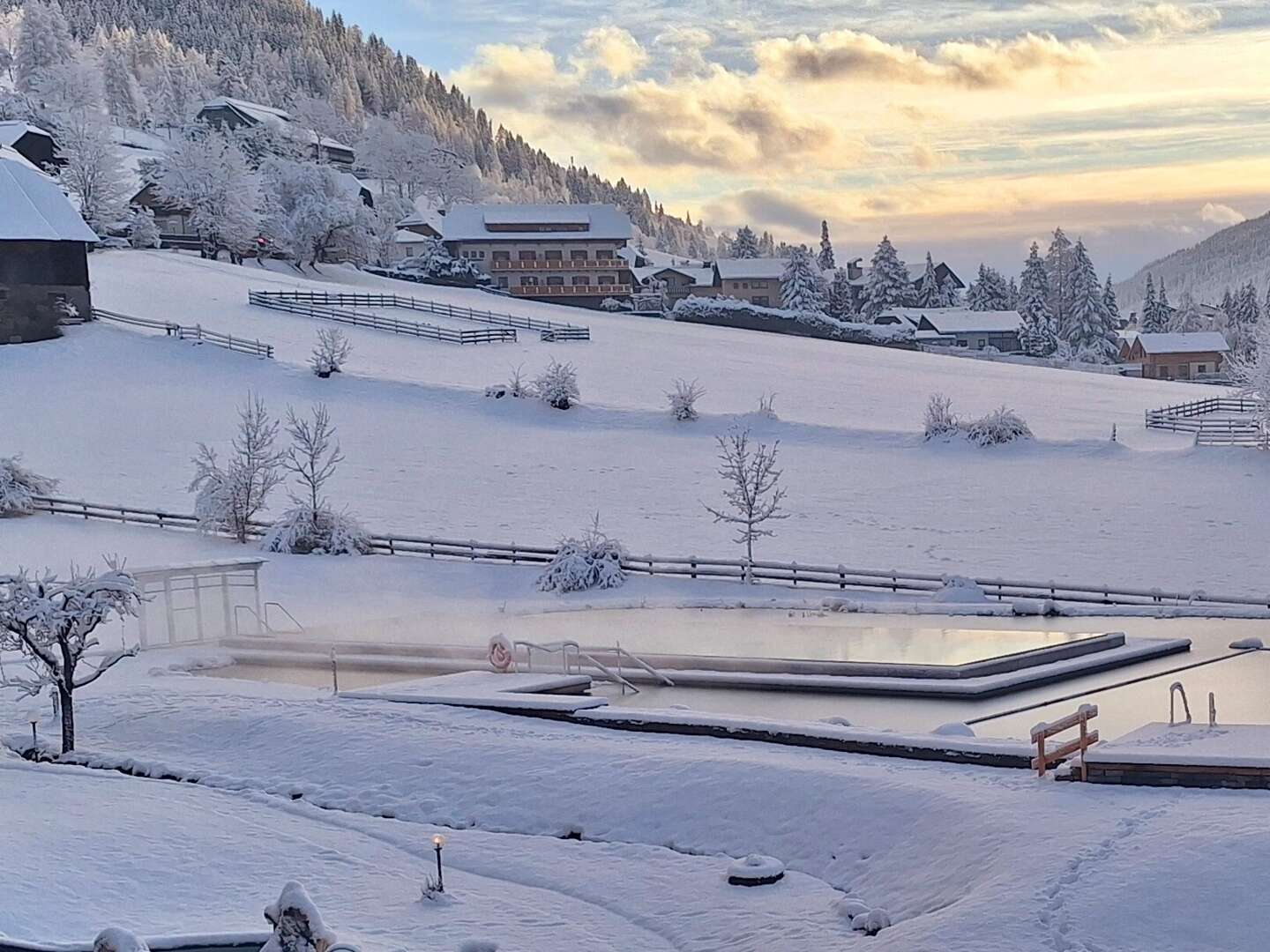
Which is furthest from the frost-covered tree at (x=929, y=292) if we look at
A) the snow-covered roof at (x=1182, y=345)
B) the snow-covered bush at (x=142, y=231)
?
the snow-covered bush at (x=142, y=231)

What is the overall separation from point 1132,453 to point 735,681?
81.6 feet

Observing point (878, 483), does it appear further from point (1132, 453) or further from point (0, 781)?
point (0, 781)

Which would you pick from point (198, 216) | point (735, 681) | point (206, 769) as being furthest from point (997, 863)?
point (198, 216)

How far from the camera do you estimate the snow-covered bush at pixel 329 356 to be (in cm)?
5041

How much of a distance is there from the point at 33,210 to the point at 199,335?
7943mm

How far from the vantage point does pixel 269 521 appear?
36.1 meters

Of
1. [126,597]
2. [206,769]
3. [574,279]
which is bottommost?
[206,769]

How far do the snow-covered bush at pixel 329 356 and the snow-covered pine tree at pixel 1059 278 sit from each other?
201 feet

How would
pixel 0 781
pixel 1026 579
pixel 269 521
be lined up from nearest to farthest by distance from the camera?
1. pixel 0 781
2. pixel 1026 579
3. pixel 269 521

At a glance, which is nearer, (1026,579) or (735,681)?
(735,681)

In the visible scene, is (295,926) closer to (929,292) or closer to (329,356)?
(329,356)

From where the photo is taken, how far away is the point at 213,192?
8325cm

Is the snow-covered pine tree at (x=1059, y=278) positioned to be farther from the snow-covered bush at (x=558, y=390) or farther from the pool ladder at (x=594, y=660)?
the pool ladder at (x=594, y=660)

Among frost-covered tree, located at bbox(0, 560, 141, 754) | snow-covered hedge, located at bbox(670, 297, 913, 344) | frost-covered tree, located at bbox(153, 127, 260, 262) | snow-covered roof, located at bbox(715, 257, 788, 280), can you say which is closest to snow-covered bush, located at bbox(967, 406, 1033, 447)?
frost-covered tree, located at bbox(0, 560, 141, 754)
